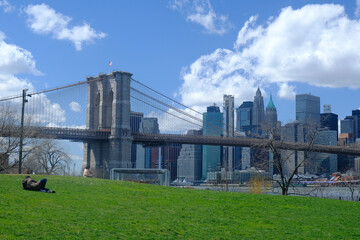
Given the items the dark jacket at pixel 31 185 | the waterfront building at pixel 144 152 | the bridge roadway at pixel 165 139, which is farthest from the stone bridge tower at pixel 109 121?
the dark jacket at pixel 31 185

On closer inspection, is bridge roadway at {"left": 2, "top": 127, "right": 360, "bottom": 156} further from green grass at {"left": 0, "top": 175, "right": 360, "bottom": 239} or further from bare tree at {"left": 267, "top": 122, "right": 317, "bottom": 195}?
green grass at {"left": 0, "top": 175, "right": 360, "bottom": 239}

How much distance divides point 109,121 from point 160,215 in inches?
2440

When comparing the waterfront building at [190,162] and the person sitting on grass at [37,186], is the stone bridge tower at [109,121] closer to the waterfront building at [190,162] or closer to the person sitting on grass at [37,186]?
the person sitting on grass at [37,186]

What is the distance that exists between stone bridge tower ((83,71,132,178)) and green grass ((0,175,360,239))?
49.4 metres

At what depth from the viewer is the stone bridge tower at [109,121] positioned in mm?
71188

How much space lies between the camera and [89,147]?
7550cm

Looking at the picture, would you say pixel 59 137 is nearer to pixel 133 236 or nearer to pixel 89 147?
pixel 89 147

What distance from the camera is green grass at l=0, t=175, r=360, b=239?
12.3 meters

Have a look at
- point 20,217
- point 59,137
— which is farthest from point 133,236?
point 59,137

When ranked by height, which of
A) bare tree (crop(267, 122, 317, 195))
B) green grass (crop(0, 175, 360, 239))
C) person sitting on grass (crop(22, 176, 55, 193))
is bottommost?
green grass (crop(0, 175, 360, 239))

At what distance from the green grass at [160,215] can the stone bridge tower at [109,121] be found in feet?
162

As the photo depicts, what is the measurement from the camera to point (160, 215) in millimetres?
14938

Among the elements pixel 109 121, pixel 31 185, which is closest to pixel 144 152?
pixel 109 121

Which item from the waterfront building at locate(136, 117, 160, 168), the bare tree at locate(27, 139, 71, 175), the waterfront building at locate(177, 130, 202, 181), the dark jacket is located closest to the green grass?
the dark jacket
